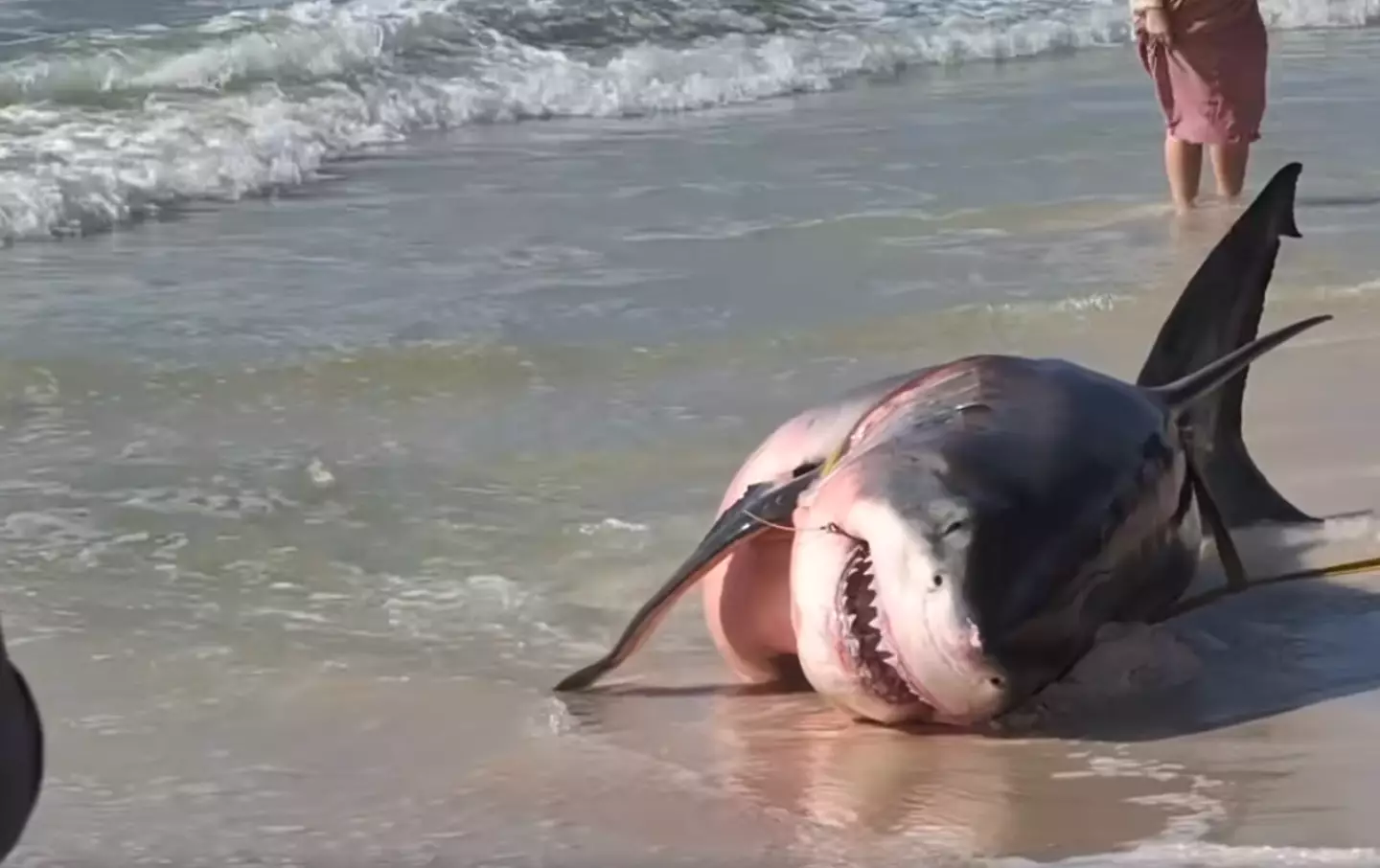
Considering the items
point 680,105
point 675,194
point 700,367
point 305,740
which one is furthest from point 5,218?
point 305,740

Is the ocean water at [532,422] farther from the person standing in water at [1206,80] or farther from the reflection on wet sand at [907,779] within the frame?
the person standing in water at [1206,80]

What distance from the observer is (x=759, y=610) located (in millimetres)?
3645

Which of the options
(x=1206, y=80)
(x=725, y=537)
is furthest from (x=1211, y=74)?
(x=725, y=537)

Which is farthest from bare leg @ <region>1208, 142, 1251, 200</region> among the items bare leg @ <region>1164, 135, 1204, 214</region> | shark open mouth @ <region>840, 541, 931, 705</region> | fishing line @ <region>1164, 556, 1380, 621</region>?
shark open mouth @ <region>840, 541, 931, 705</region>

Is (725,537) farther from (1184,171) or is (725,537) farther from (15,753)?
(1184,171)

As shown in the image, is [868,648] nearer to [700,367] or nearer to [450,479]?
[450,479]

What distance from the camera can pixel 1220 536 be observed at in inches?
152

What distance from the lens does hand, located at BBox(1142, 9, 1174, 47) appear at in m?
8.31

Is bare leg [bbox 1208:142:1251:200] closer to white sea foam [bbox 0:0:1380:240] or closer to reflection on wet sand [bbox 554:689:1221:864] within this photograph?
white sea foam [bbox 0:0:1380:240]

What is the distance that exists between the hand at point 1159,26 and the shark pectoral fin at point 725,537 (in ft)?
16.9

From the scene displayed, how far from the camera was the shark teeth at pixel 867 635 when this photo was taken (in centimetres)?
325

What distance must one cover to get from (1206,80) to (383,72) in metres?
5.26

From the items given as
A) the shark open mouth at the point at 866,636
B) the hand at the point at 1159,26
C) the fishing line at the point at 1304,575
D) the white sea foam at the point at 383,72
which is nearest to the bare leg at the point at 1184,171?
the hand at the point at 1159,26

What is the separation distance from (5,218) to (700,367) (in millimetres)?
3397
